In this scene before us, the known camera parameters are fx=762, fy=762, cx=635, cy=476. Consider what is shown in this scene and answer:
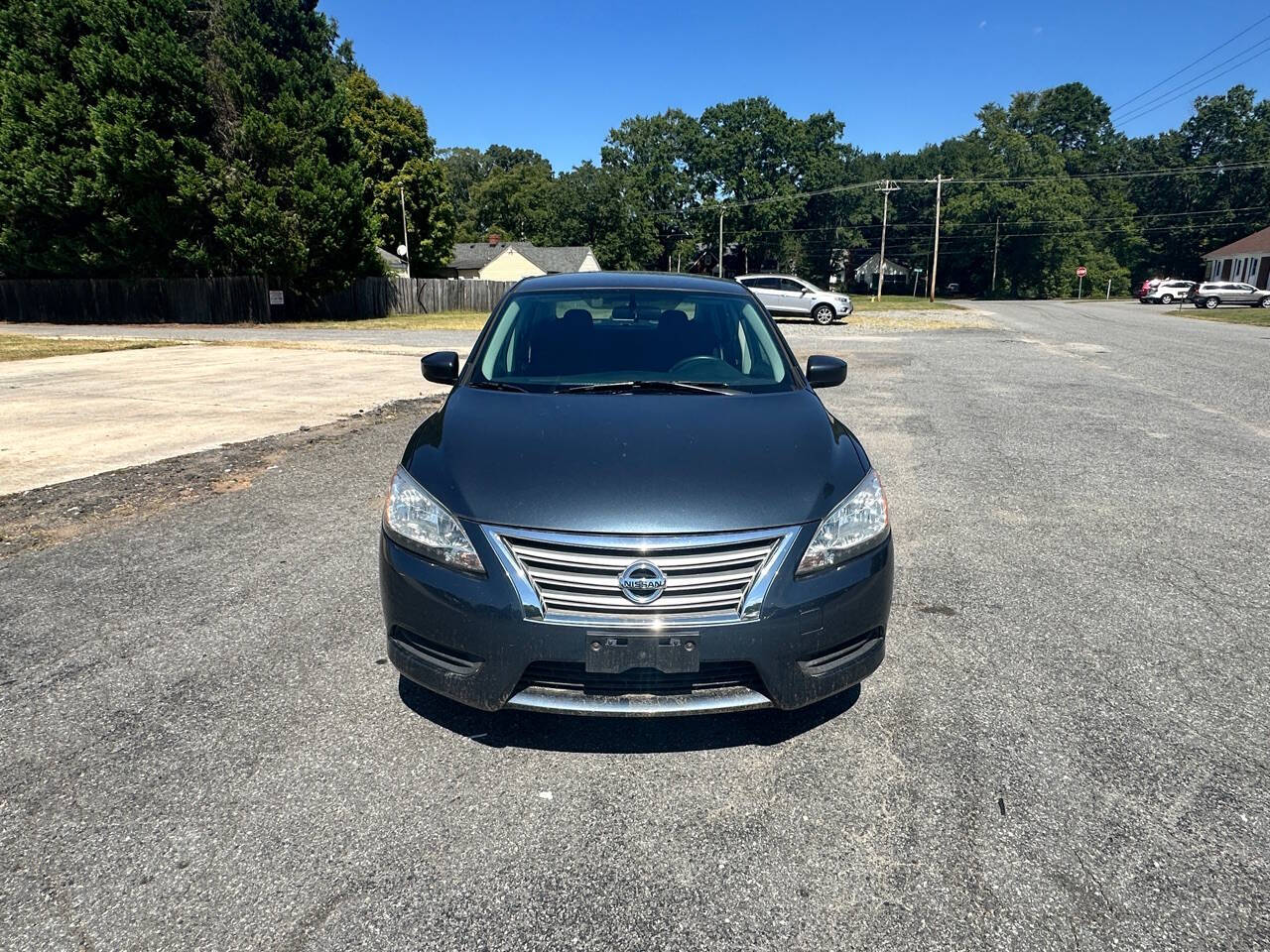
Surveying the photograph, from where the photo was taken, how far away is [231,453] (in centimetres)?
739

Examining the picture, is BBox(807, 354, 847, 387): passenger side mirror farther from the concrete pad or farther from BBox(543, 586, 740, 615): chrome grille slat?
the concrete pad

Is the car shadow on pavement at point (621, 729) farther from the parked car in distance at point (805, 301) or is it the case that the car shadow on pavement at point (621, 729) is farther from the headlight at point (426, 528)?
the parked car in distance at point (805, 301)

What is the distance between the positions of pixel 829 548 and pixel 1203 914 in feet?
4.47

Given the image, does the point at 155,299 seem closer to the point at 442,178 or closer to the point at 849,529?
the point at 442,178

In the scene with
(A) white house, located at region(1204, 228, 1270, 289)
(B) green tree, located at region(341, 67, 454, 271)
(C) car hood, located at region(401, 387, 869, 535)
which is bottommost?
(C) car hood, located at region(401, 387, 869, 535)

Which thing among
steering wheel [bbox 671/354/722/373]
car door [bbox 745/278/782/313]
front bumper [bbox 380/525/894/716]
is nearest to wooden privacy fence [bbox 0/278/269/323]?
car door [bbox 745/278/782/313]

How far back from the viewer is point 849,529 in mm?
2656

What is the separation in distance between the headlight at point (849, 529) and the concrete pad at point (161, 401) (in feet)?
21.5

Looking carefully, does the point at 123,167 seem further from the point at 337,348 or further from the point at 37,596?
the point at 37,596

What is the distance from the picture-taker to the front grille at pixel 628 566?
2350 millimetres

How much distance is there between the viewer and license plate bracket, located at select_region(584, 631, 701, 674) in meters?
2.32

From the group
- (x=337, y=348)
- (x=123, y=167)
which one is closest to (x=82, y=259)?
(x=123, y=167)

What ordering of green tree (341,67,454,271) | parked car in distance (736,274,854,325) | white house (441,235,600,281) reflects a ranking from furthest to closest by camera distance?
1. white house (441,235,600,281)
2. green tree (341,67,454,271)
3. parked car in distance (736,274,854,325)

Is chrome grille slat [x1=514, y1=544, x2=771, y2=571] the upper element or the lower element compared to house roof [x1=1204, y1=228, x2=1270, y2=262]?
lower
